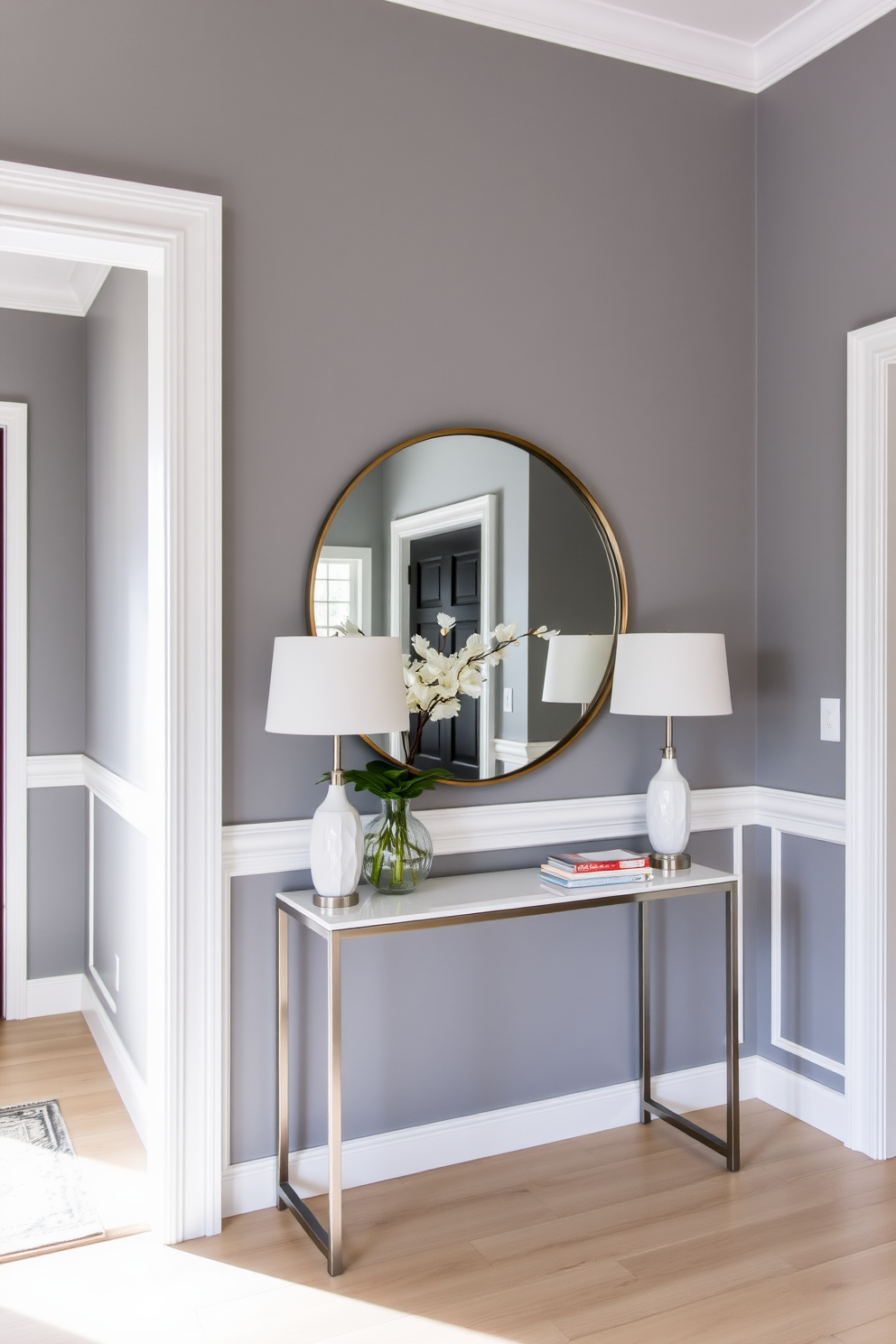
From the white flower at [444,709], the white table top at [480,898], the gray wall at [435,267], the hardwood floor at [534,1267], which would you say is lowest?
the hardwood floor at [534,1267]

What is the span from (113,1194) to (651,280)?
2825mm

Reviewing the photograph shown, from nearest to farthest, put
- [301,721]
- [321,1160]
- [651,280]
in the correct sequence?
[301,721] < [321,1160] < [651,280]

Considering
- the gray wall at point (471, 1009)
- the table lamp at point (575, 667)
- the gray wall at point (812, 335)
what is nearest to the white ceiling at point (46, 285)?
the table lamp at point (575, 667)

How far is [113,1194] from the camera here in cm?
268

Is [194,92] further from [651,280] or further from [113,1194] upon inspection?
[113,1194]

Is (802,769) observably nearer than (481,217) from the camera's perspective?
No

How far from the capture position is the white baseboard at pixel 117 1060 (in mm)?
3008

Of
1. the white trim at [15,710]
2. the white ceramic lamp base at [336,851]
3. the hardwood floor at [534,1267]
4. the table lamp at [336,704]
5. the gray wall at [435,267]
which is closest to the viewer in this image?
the hardwood floor at [534,1267]

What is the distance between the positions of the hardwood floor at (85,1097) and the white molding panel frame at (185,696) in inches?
8.1

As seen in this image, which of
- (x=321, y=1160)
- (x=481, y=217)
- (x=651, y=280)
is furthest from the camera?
(x=651, y=280)

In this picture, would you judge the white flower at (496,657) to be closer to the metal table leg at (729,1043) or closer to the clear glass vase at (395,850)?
the clear glass vase at (395,850)

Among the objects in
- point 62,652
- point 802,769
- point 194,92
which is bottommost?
point 802,769

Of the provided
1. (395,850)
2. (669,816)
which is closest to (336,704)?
(395,850)

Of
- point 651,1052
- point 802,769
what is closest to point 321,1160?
point 651,1052
